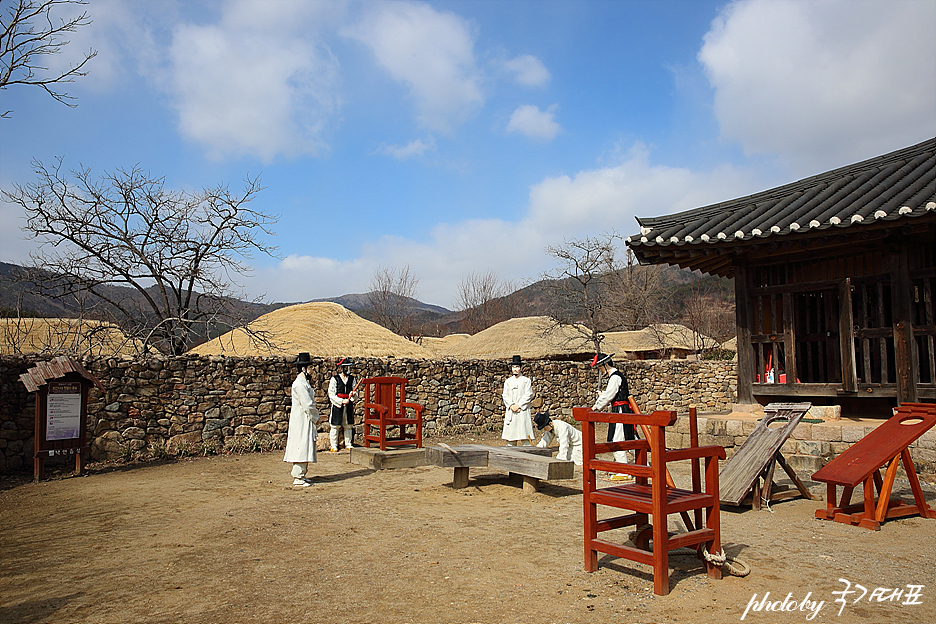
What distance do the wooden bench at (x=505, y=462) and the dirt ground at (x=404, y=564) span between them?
32cm

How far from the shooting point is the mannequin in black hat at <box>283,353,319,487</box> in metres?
8.28

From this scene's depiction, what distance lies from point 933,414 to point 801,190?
5.09 meters

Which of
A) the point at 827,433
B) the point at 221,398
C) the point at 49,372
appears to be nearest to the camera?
the point at 827,433

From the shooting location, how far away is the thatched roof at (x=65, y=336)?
1312cm

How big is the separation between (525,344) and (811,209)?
14.6 meters

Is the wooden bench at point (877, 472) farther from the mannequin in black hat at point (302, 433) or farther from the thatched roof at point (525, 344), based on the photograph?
the thatched roof at point (525, 344)

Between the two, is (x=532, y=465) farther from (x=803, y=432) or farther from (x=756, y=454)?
(x=803, y=432)

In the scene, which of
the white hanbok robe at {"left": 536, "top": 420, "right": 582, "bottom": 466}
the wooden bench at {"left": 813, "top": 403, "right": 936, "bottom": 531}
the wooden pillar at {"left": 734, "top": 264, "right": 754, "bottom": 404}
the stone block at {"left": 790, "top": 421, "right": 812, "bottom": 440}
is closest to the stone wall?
the wooden pillar at {"left": 734, "top": 264, "right": 754, "bottom": 404}

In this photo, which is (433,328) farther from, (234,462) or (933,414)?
(933,414)

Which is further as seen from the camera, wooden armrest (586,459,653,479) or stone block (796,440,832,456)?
stone block (796,440,832,456)

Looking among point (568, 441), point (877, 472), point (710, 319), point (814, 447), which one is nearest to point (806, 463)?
point (814, 447)

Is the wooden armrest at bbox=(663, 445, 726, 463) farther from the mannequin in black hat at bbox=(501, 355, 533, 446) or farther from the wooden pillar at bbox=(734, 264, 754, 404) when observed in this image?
the mannequin in black hat at bbox=(501, 355, 533, 446)

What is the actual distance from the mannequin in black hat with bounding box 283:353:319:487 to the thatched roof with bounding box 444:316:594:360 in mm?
12392

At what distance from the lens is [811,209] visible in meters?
8.38
